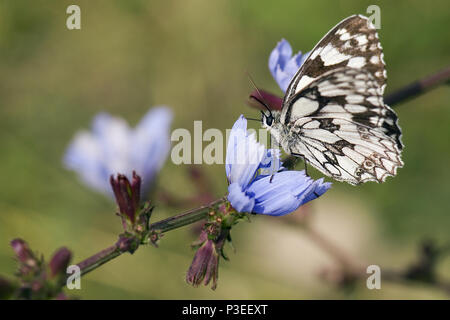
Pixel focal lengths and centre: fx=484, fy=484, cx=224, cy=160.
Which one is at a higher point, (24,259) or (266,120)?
(266,120)

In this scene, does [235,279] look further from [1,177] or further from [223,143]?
[1,177]

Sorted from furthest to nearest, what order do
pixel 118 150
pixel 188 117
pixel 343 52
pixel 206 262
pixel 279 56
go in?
pixel 188 117, pixel 118 150, pixel 279 56, pixel 343 52, pixel 206 262

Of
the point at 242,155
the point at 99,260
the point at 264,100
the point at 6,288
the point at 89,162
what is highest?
the point at 89,162

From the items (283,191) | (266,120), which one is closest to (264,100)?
(266,120)

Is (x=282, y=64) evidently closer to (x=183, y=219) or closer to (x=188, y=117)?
(x=183, y=219)

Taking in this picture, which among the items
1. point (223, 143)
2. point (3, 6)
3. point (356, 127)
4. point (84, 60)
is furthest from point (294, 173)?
point (3, 6)

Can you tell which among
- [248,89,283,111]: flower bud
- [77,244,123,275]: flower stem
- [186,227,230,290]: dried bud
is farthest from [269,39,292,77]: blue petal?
[77,244,123,275]: flower stem

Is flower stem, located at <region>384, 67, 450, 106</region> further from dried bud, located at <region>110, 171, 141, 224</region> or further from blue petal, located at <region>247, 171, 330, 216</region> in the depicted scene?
dried bud, located at <region>110, 171, 141, 224</region>
